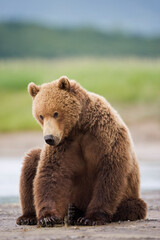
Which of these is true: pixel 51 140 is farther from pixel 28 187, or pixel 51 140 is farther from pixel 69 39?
pixel 69 39

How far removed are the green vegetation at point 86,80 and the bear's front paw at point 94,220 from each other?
76.0ft

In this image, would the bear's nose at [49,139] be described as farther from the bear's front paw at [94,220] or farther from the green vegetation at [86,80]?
the green vegetation at [86,80]

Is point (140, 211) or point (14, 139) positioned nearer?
point (140, 211)

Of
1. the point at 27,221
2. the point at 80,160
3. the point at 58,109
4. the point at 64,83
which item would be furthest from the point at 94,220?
the point at 64,83

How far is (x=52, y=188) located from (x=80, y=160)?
1.37 ft

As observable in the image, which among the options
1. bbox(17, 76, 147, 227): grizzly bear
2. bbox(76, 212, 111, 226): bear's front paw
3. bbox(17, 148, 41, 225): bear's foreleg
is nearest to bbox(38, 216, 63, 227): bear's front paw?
bbox(17, 76, 147, 227): grizzly bear

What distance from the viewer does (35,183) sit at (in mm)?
5703

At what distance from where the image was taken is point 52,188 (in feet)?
18.4

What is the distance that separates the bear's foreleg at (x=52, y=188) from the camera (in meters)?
5.57

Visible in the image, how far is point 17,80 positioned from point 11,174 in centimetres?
2343

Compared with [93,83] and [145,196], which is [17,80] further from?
[145,196]

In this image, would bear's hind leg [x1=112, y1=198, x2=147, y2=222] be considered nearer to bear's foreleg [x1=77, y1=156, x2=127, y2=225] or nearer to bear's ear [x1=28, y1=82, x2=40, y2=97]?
bear's foreleg [x1=77, y1=156, x2=127, y2=225]

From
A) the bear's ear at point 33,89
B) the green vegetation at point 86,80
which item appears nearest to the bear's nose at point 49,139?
the bear's ear at point 33,89

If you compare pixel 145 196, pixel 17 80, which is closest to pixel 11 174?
pixel 145 196
